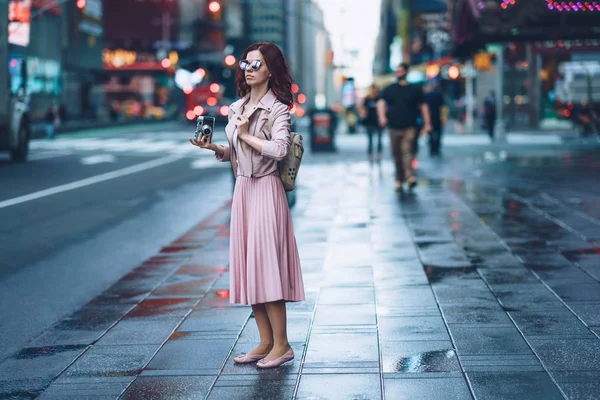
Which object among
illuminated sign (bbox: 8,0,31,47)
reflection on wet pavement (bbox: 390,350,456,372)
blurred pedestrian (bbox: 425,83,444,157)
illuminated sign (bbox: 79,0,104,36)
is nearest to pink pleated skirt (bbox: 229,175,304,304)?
reflection on wet pavement (bbox: 390,350,456,372)

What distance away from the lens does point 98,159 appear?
2916cm

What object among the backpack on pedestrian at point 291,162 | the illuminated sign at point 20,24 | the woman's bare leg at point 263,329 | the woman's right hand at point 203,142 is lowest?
the woman's bare leg at point 263,329

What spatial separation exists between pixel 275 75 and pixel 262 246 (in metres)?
0.98

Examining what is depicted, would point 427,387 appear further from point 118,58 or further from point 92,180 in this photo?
point 118,58

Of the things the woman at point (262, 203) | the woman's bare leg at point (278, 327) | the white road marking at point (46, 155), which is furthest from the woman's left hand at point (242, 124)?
the white road marking at point (46, 155)

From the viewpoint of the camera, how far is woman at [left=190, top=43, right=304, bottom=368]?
5.80m

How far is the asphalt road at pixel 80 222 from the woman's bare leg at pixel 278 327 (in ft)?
5.84

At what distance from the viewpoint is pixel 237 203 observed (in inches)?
232

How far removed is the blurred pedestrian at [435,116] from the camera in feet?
89.2

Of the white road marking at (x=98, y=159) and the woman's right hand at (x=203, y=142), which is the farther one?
the white road marking at (x=98, y=159)

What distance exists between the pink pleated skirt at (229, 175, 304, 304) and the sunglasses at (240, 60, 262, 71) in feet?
2.06

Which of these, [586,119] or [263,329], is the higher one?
[586,119]

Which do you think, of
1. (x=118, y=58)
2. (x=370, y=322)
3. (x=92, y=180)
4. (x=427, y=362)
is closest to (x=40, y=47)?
(x=118, y=58)

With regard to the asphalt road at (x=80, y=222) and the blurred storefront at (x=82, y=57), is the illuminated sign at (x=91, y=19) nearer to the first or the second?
the blurred storefront at (x=82, y=57)
